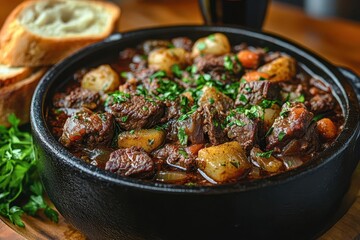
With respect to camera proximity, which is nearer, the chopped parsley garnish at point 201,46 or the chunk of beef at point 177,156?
the chunk of beef at point 177,156

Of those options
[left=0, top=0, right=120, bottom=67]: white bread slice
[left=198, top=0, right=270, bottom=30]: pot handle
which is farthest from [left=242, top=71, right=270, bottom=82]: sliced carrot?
[left=0, top=0, right=120, bottom=67]: white bread slice

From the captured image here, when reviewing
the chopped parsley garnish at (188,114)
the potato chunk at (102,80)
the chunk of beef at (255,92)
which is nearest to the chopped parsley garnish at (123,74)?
the potato chunk at (102,80)

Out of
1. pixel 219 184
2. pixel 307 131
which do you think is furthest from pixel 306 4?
pixel 219 184

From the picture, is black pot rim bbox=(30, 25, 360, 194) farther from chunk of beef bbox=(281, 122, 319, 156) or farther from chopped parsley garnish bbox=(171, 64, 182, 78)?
chopped parsley garnish bbox=(171, 64, 182, 78)

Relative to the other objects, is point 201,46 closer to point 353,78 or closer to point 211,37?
point 211,37

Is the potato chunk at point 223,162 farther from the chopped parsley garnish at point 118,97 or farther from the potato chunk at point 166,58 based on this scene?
the potato chunk at point 166,58

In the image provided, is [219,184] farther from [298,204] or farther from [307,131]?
[307,131]

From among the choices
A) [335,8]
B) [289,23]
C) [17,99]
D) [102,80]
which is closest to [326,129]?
[102,80]
